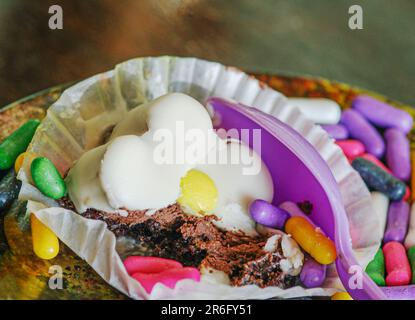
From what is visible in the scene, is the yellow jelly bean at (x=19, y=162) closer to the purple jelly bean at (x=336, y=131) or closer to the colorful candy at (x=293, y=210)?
the colorful candy at (x=293, y=210)

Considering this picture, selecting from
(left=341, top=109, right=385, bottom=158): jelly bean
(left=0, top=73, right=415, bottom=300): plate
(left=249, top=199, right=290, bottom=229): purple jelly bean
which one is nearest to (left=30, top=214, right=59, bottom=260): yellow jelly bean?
(left=0, top=73, right=415, bottom=300): plate

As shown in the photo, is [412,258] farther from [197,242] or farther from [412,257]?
[197,242]

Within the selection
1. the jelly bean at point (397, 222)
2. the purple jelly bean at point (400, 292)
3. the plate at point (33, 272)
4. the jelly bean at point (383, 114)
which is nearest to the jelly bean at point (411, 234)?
the jelly bean at point (397, 222)

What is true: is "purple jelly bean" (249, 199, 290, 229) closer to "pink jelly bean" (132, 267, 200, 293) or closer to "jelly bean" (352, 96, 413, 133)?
"pink jelly bean" (132, 267, 200, 293)

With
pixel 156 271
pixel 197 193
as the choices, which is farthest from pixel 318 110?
pixel 156 271

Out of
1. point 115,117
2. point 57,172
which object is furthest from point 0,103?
point 57,172

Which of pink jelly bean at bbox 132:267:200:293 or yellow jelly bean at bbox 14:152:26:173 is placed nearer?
pink jelly bean at bbox 132:267:200:293

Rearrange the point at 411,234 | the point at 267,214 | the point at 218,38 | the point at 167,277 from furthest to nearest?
the point at 218,38 → the point at 411,234 → the point at 267,214 → the point at 167,277
